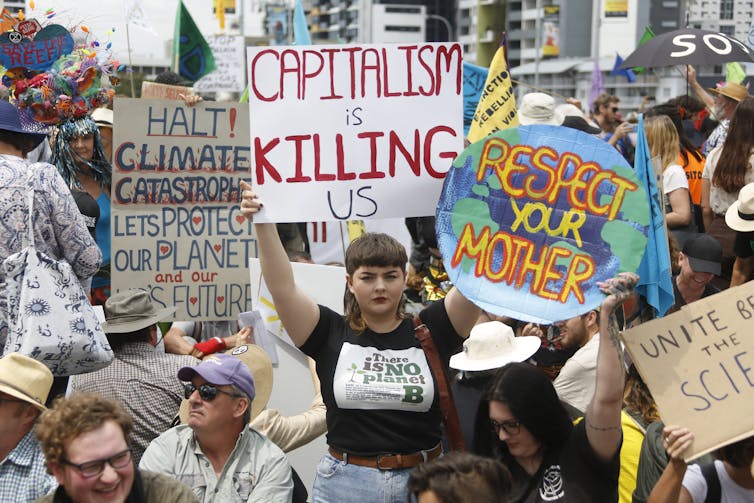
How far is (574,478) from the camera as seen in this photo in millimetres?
3660

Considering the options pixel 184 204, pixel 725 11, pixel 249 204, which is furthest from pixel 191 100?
pixel 725 11

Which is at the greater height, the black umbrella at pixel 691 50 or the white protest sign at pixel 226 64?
the black umbrella at pixel 691 50

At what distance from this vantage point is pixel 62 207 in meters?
4.89

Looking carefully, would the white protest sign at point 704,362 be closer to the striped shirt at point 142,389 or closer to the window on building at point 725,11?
the striped shirt at point 142,389

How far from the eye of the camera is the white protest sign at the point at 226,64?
57.5ft

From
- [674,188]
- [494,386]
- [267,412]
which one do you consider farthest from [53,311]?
[674,188]

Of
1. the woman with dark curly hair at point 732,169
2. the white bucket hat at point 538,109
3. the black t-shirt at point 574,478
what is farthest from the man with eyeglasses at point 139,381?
the white bucket hat at point 538,109

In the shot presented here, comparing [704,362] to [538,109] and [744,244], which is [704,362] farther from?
[538,109]

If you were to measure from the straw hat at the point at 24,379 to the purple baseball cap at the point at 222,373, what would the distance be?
0.50 m

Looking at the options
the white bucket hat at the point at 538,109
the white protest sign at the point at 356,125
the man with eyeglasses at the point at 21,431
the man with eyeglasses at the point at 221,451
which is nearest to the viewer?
the man with eyeglasses at the point at 21,431

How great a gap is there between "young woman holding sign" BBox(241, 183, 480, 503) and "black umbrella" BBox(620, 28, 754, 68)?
525cm

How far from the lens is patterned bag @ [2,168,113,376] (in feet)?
15.1

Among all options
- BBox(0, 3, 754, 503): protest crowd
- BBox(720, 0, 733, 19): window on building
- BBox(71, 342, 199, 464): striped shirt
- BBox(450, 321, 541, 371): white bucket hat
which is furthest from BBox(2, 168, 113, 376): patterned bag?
BBox(720, 0, 733, 19): window on building

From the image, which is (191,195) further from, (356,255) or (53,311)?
(356,255)
